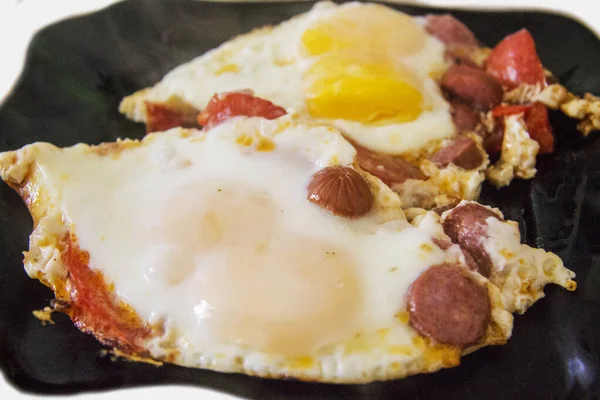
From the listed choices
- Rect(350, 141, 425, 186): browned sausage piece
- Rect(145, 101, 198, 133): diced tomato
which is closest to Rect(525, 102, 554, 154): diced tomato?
Rect(350, 141, 425, 186): browned sausage piece

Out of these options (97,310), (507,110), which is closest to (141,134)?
(97,310)

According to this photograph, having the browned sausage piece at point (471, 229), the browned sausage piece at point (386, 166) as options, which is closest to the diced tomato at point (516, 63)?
the browned sausage piece at point (386, 166)

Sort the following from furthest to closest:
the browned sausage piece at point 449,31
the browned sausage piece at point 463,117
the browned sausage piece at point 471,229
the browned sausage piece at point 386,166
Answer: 1. the browned sausage piece at point 449,31
2. the browned sausage piece at point 463,117
3. the browned sausage piece at point 386,166
4. the browned sausage piece at point 471,229

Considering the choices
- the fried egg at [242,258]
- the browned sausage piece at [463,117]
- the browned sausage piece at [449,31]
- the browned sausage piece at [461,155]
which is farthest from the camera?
the browned sausage piece at [449,31]

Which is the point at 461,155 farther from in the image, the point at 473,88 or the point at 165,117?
the point at 165,117

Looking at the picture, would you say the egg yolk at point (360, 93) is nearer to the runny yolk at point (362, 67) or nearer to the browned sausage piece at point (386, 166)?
the runny yolk at point (362, 67)

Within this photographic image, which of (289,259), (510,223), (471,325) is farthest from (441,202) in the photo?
(289,259)

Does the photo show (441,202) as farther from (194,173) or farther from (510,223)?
(194,173)
